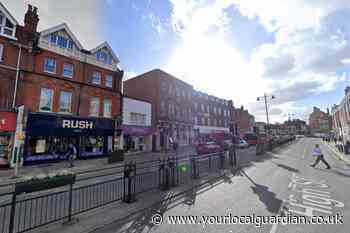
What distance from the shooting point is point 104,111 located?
2077cm

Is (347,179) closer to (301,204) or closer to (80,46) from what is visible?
(301,204)

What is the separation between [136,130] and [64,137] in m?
9.01

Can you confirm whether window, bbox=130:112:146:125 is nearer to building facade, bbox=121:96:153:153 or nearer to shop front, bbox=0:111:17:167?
building facade, bbox=121:96:153:153

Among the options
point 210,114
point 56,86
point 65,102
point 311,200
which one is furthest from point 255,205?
point 210,114

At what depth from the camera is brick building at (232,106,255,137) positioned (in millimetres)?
55094

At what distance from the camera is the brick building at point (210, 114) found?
40.3 meters

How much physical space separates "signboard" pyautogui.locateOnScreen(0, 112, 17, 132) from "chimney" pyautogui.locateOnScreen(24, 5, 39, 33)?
26.3 feet

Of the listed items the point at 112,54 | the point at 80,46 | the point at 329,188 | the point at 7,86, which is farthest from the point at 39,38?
the point at 329,188

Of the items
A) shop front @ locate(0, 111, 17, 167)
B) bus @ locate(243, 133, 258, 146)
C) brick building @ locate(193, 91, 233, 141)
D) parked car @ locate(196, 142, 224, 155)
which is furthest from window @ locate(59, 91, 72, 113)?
bus @ locate(243, 133, 258, 146)

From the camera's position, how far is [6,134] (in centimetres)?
1395

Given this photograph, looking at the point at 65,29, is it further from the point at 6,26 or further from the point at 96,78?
the point at 96,78

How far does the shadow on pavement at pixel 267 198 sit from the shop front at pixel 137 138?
59.7 ft

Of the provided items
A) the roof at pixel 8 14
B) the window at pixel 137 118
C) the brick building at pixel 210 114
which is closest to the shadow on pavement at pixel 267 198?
the window at pixel 137 118

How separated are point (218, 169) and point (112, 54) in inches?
782
